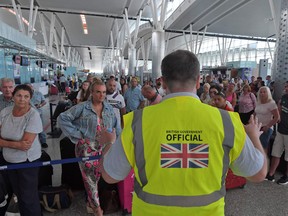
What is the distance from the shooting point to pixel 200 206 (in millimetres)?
1125

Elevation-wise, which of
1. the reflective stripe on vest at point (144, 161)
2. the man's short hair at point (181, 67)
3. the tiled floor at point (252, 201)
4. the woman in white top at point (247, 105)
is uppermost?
the man's short hair at point (181, 67)

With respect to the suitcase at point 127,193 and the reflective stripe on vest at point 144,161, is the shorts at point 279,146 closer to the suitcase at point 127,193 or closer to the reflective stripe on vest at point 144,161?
the suitcase at point 127,193

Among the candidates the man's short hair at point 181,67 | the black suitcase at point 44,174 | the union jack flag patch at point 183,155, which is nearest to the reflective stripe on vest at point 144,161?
the union jack flag patch at point 183,155

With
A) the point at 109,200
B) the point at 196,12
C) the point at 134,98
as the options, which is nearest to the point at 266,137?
the point at 109,200

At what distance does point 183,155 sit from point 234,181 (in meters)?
3.51

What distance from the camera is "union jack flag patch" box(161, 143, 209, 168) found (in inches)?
42.9

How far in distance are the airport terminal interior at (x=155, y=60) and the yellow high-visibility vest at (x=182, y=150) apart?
157 centimetres

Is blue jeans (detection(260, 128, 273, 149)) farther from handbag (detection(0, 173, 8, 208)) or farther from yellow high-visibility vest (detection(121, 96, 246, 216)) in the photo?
handbag (detection(0, 173, 8, 208))

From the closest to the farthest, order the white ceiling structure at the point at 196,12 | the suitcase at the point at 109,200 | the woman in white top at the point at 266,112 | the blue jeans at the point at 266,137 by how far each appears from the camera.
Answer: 1. the suitcase at the point at 109,200
2. the woman in white top at the point at 266,112
3. the blue jeans at the point at 266,137
4. the white ceiling structure at the point at 196,12

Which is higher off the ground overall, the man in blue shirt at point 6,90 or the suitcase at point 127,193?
the man in blue shirt at point 6,90

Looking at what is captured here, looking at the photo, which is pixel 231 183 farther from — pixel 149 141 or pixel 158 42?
pixel 158 42

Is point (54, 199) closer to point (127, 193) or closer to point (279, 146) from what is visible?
point (127, 193)

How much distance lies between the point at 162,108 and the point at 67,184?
3.45 m

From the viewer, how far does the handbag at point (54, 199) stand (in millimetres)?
3416
